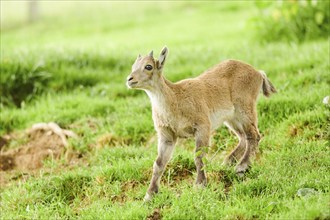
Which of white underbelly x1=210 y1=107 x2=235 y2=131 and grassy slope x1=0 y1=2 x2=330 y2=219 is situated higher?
white underbelly x1=210 y1=107 x2=235 y2=131

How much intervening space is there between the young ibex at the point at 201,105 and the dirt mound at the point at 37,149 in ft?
8.36

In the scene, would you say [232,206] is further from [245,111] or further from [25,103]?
[25,103]

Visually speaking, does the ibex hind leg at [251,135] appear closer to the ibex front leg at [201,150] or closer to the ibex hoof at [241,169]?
the ibex hoof at [241,169]

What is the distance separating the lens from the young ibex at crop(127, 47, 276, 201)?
20.4 feet

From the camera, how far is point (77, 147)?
8531 millimetres

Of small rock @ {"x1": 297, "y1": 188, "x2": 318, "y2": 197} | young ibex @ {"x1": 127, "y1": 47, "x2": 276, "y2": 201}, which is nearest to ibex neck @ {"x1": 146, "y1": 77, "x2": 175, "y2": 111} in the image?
young ibex @ {"x1": 127, "y1": 47, "x2": 276, "y2": 201}

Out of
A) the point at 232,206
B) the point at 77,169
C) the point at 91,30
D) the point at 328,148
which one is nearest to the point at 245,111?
the point at 328,148

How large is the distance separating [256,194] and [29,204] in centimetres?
263

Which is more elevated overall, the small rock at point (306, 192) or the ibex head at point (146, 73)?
the ibex head at point (146, 73)

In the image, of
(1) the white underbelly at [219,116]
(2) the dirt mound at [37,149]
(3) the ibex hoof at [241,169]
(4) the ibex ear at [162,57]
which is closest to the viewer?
(4) the ibex ear at [162,57]

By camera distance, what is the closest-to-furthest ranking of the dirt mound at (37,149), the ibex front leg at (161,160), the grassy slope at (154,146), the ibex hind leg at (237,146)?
1. the grassy slope at (154,146)
2. the ibex front leg at (161,160)
3. the ibex hind leg at (237,146)
4. the dirt mound at (37,149)

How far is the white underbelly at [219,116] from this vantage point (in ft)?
22.0

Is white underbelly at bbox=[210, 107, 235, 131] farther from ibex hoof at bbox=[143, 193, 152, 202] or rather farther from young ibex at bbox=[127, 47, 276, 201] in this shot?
ibex hoof at bbox=[143, 193, 152, 202]

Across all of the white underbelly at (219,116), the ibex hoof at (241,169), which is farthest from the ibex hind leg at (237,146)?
the ibex hoof at (241,169)
